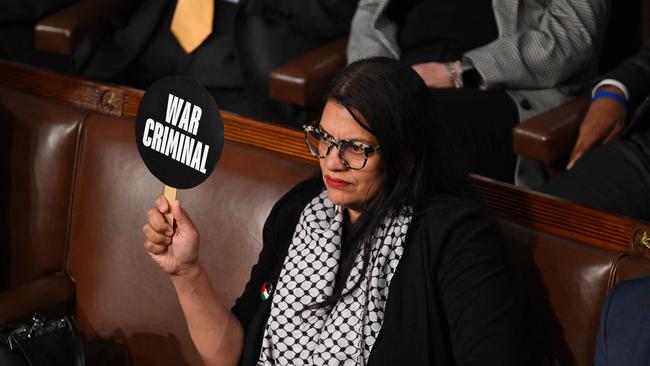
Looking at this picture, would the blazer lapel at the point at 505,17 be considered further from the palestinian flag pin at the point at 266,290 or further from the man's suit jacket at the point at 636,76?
the palestinian flag pin at the point at 266,290

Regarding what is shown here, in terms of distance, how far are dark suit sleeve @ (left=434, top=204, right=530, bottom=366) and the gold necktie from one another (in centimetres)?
150

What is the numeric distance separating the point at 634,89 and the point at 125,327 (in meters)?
1.14

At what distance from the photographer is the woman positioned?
148 centimetres

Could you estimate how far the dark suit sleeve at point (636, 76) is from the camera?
2.22 metres

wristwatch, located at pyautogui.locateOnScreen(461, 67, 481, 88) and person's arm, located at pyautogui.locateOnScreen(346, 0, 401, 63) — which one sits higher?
person's arm, located at pyautogui.locateOnScreen(346, 0, 401, 63)

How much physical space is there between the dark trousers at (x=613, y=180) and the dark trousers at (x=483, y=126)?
0.26 m

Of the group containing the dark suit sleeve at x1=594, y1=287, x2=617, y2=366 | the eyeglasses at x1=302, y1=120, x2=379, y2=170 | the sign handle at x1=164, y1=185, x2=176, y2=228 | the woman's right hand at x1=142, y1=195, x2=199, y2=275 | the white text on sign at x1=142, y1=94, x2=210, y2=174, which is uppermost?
the white text on sign at x1=142, y1=94, x2=210, y2=174

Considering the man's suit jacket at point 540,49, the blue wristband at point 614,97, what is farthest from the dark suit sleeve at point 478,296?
the man's suit jacket at point 540,49

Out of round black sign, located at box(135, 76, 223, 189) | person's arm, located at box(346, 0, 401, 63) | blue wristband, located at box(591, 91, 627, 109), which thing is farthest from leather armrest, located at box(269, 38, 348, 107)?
round black sign, located at box(135, 76, 223, 189)

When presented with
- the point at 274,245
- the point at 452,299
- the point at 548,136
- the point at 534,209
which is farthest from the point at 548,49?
the point at 452,299

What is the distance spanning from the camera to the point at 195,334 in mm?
1651

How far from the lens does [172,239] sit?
155 cm

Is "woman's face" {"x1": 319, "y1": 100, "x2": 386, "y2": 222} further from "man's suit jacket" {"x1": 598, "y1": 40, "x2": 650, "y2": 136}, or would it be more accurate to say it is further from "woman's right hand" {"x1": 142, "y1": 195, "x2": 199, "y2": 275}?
"man's suit jacket" {"x1": 598, "y1": 40, "x2": 650, "y2": 136}

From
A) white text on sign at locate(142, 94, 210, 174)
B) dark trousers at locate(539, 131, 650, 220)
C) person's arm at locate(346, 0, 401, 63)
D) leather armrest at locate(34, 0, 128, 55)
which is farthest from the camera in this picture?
leather armrest at locate(34, 0, 128, 55)
